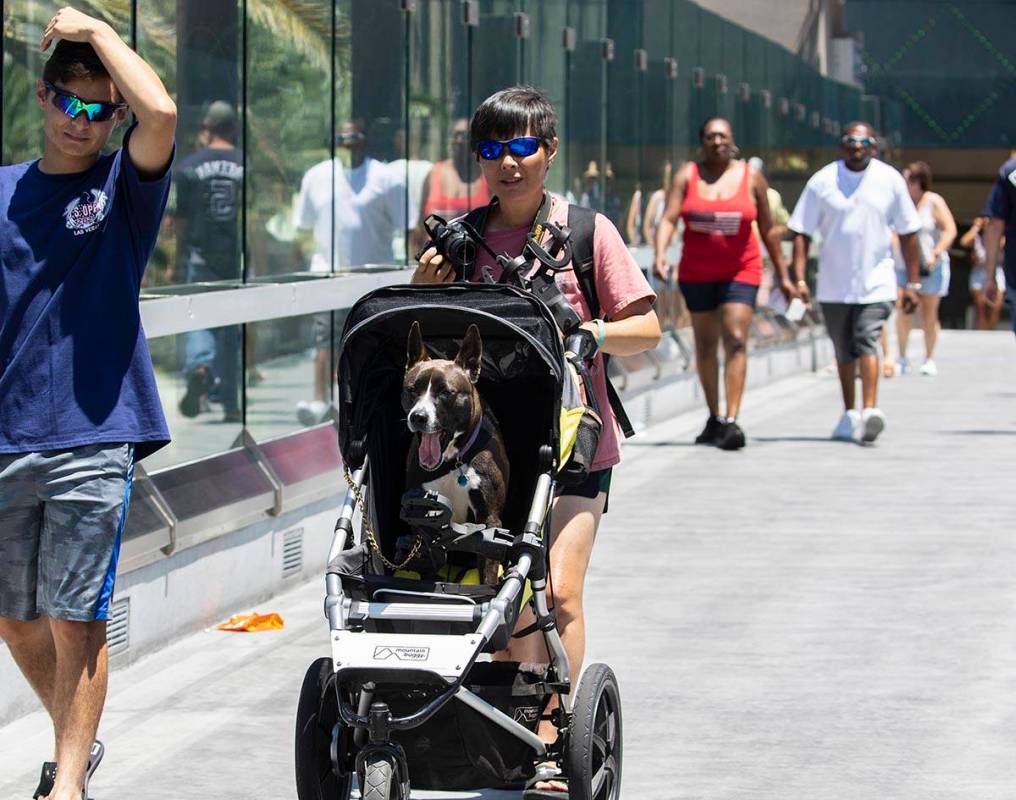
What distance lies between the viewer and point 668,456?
13.6m

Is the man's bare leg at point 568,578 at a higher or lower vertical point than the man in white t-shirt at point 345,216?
lower

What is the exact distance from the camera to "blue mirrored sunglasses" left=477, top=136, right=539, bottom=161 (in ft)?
18.5

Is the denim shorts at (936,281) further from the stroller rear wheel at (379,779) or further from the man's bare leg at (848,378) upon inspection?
the stroller rear wheel at (379,779)

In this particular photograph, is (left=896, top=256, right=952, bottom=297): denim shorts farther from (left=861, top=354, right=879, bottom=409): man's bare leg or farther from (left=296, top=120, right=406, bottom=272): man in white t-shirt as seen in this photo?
(left=296, top=120, right=406, bottom=272): man in white t-shirt

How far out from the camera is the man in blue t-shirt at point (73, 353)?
5383 mm

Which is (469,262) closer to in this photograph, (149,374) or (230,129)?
(149,374)

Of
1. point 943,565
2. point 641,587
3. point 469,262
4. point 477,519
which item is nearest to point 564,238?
point 469,262

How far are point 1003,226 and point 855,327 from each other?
43.0 inches

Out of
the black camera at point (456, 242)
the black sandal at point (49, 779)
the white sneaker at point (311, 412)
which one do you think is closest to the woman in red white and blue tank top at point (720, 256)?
the white sneaker at point (311, 412)

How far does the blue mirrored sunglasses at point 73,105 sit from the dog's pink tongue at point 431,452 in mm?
1105

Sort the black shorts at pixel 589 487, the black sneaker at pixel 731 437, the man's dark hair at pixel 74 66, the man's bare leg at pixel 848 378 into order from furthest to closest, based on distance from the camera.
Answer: the man's bare leg at pixel 848 378 → the black sneaker at pixel 731 437 → the black shorts at pixel 589 487 → the man's dark hair at pixel 74 66

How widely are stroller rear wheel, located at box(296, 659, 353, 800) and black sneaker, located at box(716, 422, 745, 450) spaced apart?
8.71 meters

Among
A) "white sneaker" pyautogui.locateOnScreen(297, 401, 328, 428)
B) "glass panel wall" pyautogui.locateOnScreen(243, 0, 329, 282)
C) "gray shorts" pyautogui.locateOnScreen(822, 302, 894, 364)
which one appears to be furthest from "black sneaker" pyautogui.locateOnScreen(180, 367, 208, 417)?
"gray shorts" pyautogui.locateOnScreen(822, 302, 894, 364)

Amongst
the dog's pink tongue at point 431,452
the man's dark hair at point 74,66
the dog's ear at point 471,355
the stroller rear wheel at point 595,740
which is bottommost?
the stroller rear wheel at point 595,740
